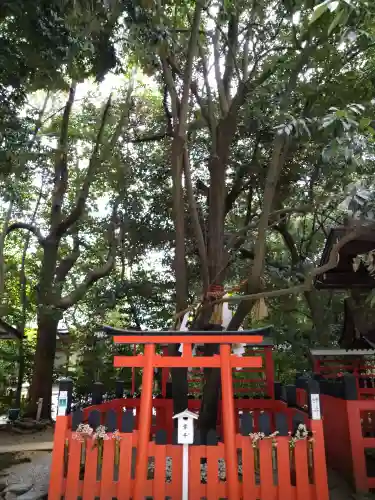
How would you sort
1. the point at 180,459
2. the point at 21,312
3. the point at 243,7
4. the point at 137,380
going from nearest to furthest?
the point at 180,459, the point at 243,7, the point at 137,380, the point at 21,312

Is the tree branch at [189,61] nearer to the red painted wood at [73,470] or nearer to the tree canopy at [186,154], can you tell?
the tree canopy at [186,154]

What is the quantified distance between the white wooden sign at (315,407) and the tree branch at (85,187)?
9098 mm

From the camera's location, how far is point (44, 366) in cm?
1213

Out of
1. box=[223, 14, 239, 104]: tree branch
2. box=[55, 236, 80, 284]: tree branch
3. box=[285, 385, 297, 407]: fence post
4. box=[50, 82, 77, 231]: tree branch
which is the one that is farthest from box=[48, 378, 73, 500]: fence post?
box=[50, 82, 77, 231]: tree branch

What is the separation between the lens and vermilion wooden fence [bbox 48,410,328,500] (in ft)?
13.9

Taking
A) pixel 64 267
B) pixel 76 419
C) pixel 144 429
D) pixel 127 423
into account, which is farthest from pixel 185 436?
pixel 64 267

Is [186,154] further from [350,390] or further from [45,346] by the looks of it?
[45,346]

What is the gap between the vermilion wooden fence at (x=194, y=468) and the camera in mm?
4250

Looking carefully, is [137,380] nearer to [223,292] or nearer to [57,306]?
[57,306]

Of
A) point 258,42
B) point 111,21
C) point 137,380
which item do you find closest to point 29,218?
point 137,380

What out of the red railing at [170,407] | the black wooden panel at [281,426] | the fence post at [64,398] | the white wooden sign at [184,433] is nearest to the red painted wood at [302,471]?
the black wooden panel at [281,426]

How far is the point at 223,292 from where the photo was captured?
6156mm

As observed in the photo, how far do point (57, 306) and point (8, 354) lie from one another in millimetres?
4889

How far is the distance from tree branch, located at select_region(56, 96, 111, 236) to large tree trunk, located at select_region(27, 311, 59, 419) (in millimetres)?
2747
